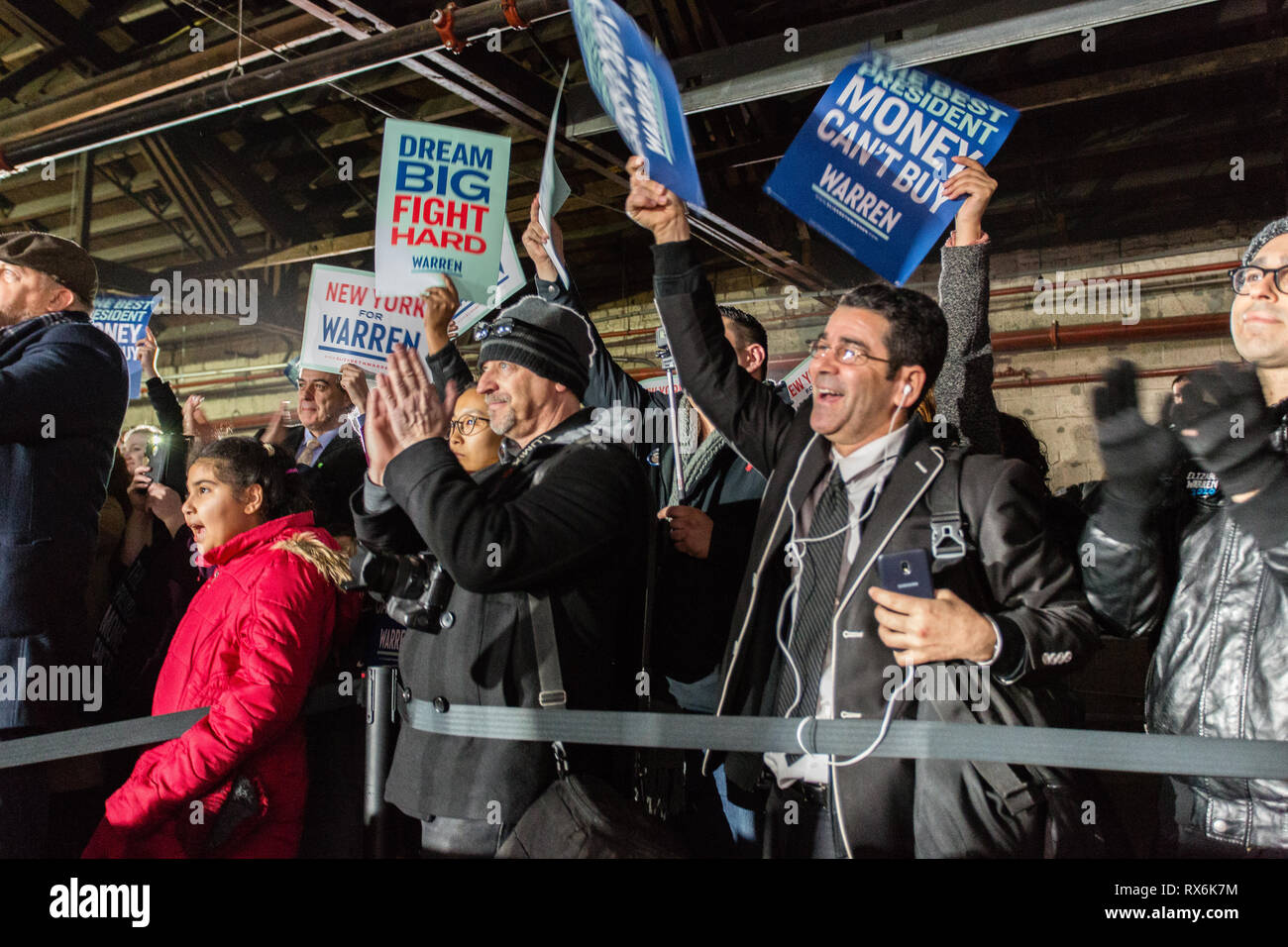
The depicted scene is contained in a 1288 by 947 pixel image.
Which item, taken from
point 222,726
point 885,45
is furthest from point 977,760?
point 885,45

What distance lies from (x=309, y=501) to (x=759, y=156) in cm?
407

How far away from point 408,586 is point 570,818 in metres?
0.62

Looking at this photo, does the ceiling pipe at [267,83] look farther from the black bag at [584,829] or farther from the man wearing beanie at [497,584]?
the black bag at [584,829]

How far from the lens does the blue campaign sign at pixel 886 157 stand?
2699 millimetres

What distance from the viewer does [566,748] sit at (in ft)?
6.94

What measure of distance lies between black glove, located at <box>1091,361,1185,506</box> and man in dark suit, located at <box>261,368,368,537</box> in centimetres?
228

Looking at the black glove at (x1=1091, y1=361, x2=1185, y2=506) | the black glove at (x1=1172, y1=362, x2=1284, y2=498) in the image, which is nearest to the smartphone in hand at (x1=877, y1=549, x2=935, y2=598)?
the black glove at (x1=1091, y1=361, x2=1185, y2=506)

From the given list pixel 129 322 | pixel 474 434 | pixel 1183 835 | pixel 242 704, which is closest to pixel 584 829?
pixel 242 704

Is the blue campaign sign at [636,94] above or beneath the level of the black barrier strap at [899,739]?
above

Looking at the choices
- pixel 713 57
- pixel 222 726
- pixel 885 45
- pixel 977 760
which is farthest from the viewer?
pixel 713 57

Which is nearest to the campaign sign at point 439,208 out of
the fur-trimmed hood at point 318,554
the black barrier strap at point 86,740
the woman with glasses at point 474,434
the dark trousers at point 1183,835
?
the woman with glasses at point 474,434

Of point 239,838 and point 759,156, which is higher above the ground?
point 759,156

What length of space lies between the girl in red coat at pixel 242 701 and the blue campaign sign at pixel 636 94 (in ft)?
4.84
